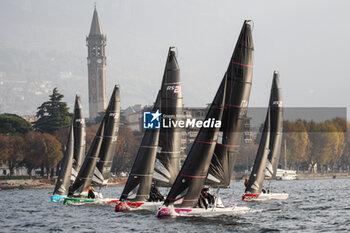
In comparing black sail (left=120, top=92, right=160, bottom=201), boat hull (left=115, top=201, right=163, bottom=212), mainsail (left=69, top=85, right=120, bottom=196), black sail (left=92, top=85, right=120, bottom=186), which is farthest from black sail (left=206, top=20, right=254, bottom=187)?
black sail (left=92, top=85, right=120, bottom=186)

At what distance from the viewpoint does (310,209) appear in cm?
4425

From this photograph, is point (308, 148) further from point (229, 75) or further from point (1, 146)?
point (229, 75)

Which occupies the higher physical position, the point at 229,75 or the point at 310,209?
the point at 229,75

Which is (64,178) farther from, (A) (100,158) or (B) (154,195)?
(B) (154,195)

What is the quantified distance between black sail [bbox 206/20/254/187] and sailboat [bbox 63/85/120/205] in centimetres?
1681

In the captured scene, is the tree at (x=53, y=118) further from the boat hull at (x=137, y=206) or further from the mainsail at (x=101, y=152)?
the boat hull at (x=137, y=206)

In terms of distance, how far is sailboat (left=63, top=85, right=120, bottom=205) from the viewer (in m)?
52.2

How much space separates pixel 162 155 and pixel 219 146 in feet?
21.0

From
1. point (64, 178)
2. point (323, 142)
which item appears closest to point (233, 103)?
point (64, 178)

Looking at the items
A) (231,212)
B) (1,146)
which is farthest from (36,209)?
(1,146)

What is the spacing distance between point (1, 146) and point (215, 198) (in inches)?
2960

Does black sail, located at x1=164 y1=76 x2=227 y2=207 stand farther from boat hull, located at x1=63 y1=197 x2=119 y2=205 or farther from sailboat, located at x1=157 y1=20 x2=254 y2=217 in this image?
boat hull, located at x1=63 y1=197 x2=119 y2=205

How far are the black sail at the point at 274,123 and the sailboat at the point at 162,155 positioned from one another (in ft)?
42.8

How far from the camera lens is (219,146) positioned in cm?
3675
